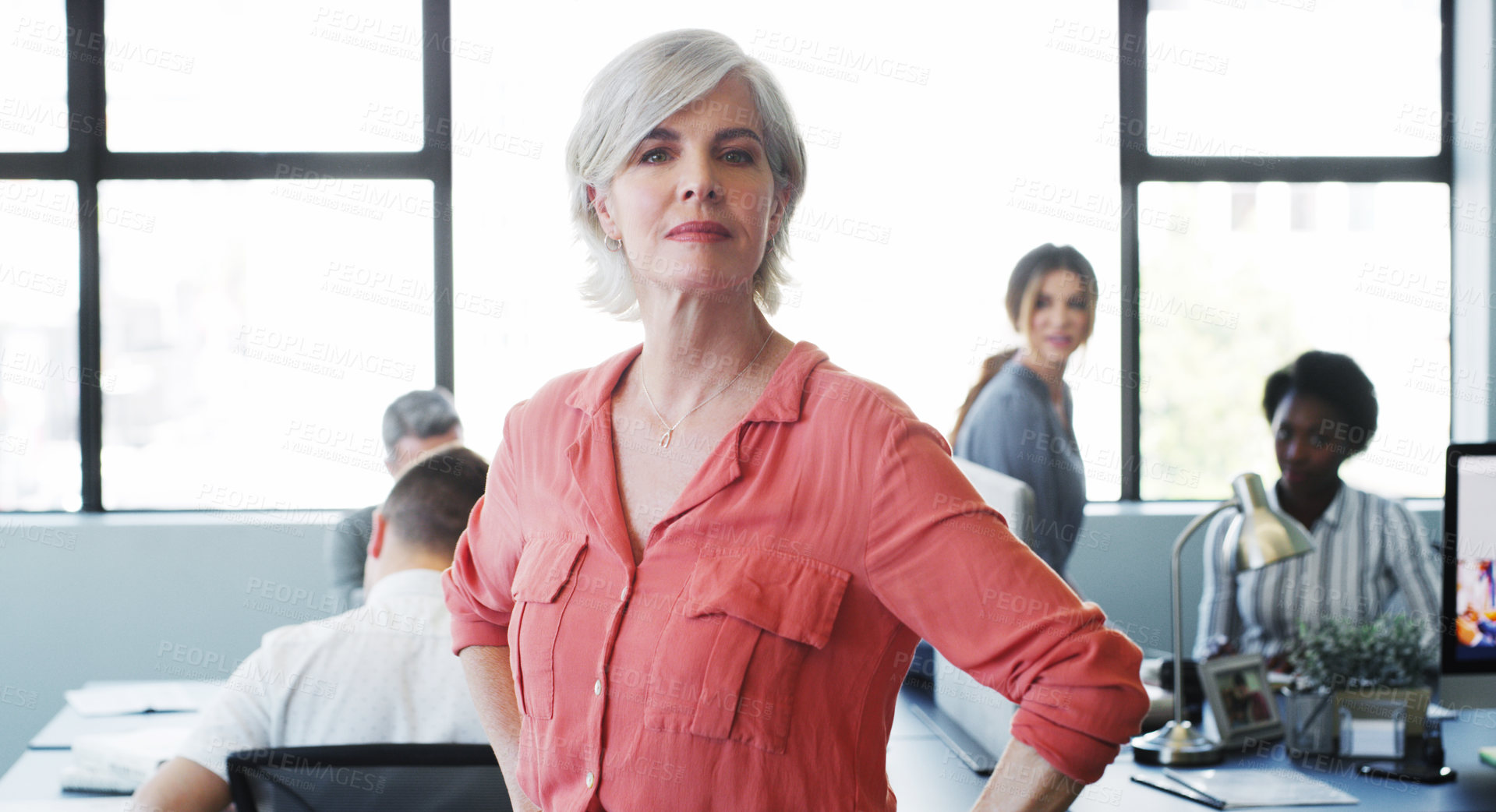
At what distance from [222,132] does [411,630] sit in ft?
10.6

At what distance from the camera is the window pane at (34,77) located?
4230mm

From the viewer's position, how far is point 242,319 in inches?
171

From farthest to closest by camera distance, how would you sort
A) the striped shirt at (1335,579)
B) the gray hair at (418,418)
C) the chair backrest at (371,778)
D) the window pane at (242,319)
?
the window pane at (242,319)
the gray hair at (418,418)
the striped shirt at (1335,579)
the chair backrest at (371,778)

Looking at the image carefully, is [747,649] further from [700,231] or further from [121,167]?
[121,167]

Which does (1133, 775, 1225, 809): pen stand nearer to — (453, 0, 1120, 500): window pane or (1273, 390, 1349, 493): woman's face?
(1273, 390, 1349, 493): woman's face

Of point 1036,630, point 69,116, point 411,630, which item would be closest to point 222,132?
point 69,116

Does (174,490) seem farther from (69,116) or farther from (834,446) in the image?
(834,446)

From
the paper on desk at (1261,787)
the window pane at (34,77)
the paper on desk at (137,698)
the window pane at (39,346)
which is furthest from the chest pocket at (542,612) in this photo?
the window pane at (34,77)

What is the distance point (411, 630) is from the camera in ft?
5.85

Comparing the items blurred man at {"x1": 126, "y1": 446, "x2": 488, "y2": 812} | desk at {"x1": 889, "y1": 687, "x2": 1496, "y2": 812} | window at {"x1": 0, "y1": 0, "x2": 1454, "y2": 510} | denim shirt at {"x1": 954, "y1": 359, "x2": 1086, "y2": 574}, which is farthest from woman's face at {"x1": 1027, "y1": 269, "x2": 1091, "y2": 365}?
blurred man at {"x1": 126, "y1": 446, "x2": 488, "y2": 812}

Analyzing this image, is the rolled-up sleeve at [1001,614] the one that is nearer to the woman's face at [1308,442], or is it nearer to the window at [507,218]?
the woman's face at [1308,442]

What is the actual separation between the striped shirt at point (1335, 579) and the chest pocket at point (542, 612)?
81.5 inches

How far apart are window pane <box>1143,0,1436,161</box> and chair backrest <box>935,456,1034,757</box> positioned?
9.88ft

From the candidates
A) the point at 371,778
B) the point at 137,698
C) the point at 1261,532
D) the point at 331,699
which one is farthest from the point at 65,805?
the point at 1261,532
